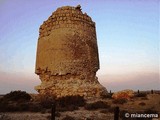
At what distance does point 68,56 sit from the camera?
14367 millimetres

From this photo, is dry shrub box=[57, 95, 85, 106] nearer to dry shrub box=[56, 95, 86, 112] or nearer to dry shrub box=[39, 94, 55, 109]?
dry shrub box=[56, 95, 86, 112]

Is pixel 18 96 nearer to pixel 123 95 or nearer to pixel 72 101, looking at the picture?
pixel 72 101

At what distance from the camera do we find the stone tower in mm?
14164

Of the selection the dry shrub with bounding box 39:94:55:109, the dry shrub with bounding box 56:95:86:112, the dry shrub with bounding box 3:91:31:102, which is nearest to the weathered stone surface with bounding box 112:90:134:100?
the dry shrub with bounding box 56:95:86:112

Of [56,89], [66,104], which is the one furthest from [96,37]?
[66,104]

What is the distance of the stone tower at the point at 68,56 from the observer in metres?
14.2

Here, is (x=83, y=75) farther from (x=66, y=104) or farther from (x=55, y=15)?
(x=55, y=15)

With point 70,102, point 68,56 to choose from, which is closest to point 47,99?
point 70,102

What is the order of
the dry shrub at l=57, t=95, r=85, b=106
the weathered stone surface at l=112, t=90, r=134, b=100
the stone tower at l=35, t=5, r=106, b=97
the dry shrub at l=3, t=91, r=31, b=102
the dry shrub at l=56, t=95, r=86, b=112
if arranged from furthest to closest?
1. the dry shrub at l=3, t=91, r=31, b=102
2. the weathered stone surface at l=112, t=90, r=134, b=100
3. the stone tower at l=35, t=5, r=106, b=97
4. the dry shrub at l=57, t=95, r=85, b=106
5. the dry shrub at l=56, t=95, r=86, b=112

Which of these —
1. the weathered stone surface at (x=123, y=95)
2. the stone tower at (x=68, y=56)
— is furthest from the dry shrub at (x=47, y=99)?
the weathered stone surface at (x=123, y=95)

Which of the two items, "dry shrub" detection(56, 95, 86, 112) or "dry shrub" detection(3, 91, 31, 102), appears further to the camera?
"dry shrub" detection(3, 91, 31, 102)

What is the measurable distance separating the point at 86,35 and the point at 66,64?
2.62 m

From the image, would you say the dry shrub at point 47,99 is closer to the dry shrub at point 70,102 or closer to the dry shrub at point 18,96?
the dry shrub at point 70,102

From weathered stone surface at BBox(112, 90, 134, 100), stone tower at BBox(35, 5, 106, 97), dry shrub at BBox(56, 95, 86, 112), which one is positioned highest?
stone tower at BBox(35, 5, 106, 97)
